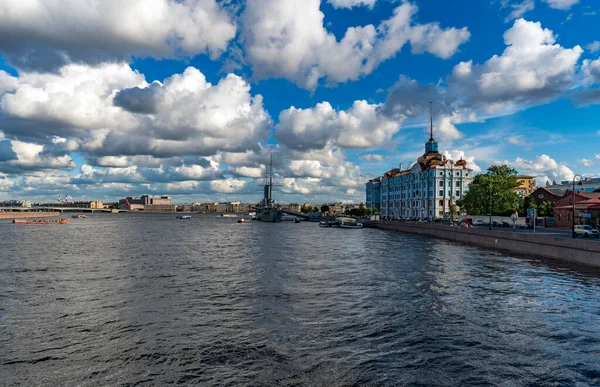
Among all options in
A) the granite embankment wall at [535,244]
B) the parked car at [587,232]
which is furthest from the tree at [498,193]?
the parked car at [587,232]

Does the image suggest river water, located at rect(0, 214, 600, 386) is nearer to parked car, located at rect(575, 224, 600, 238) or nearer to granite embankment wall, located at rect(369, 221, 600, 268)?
granite embankment wall, located at rect(369, 221, 600, 268)

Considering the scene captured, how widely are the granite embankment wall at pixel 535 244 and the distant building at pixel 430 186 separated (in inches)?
2176

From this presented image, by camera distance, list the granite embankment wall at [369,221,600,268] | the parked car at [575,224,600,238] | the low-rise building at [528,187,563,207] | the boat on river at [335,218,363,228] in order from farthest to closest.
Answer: the boat on river at [335,218,363,228] < the low-rise building at [528,187,563,207] < the parked car at [575,224,600,238] < the granite embankment wall at [369,221,600,268]

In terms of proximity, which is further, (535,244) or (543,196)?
(543,196)

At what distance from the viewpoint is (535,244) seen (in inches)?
1992

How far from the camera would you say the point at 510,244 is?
186ft

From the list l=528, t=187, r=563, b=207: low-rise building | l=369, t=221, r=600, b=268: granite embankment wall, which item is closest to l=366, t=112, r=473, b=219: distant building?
l=528, t=187, r=563, b=207: low-rise building

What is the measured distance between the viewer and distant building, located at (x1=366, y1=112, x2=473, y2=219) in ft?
456

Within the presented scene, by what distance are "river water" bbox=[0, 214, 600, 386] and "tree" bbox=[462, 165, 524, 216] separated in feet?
214

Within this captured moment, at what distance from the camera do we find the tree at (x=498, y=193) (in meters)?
97.3

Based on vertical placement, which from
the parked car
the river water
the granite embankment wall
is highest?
the parked car

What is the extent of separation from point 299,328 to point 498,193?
92.2 metres

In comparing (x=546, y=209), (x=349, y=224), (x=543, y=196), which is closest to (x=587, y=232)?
(x=546, y=209)

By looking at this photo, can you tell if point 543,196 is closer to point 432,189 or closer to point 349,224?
point 432,189
